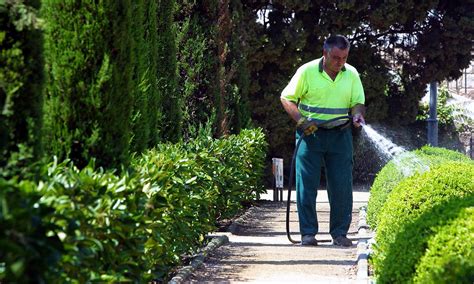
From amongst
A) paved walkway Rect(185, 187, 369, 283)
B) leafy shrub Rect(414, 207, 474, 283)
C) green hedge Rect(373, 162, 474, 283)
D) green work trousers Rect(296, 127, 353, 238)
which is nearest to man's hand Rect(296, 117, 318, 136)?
green work trousers Rect(296, 127, 353, 238)

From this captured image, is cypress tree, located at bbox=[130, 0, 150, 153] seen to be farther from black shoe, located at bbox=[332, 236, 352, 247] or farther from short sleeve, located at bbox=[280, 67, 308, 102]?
black shoe, located at bbox=[332, 236, 352, 247]

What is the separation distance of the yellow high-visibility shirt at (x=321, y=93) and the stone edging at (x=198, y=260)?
1525 millimetres

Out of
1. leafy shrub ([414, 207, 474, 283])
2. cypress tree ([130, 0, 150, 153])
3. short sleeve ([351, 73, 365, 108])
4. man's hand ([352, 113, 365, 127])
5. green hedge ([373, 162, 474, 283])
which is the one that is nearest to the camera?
leafy shrub ([414, 207, 474, 283])

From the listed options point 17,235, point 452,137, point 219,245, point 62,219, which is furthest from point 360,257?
point 452,137

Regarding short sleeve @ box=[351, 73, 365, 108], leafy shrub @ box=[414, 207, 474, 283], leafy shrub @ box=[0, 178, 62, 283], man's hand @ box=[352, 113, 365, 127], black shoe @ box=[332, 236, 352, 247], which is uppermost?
short sleeve @ box=[351, 73, 365, 108]

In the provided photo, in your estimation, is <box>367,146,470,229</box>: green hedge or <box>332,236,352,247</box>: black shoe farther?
<box>367,146,470,229</box>: green hedge

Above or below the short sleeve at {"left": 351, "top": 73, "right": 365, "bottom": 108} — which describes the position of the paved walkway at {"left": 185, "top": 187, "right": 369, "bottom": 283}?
below

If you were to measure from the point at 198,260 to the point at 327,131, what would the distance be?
7.45 ft

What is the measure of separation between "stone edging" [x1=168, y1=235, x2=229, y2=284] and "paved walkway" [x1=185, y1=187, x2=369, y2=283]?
5 centimetres

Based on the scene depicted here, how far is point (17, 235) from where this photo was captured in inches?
129

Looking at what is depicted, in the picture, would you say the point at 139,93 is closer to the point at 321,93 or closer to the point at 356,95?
the point at 321,93

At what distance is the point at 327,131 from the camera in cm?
1114

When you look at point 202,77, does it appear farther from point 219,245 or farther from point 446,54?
point 446,54

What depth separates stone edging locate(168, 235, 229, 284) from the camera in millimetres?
8397
